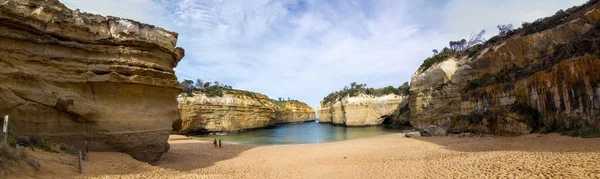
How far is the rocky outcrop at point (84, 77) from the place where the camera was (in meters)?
10.5

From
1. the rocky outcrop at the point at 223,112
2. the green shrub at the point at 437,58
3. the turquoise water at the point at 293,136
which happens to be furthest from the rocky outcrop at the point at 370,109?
the rocky outcrop at the point at 223,112

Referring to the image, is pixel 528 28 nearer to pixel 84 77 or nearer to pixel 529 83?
pixel 529 83

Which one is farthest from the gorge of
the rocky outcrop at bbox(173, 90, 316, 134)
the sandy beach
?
the rocky outcrop at bbox(173, 90, 316, 134)

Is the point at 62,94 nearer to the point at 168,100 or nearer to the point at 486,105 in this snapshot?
the point at 168,100

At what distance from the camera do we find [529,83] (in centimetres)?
1788

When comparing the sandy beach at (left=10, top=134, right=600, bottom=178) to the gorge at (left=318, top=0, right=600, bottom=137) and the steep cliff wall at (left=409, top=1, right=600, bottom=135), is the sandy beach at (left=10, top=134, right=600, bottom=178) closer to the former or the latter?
the steep cliff wall at (left=409, top=1, right=600, bottom=135)

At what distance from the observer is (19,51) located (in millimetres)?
10531

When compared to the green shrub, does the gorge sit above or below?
below

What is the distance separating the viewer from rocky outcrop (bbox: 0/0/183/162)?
1045cm

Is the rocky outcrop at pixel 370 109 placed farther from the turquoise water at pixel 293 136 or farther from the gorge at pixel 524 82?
the gorge at pixel 524 82

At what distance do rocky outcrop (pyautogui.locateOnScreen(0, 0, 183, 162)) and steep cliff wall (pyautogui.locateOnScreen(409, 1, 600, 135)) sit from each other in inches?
750

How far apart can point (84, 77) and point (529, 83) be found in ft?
74.4

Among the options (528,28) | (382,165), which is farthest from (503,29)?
(382,165)

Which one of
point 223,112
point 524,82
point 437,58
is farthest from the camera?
point 223,112
